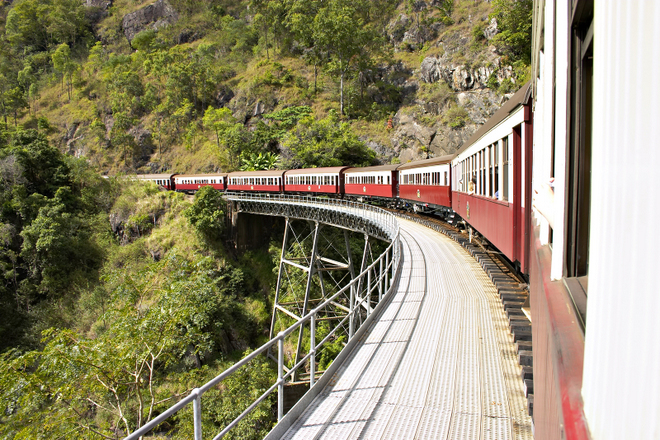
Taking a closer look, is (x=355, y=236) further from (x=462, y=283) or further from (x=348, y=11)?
(x=348, y=11)

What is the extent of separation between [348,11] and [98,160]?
126 ft

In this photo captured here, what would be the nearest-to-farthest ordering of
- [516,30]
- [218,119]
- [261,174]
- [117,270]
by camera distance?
[117,270], [261,174], [516,30], [218,119]

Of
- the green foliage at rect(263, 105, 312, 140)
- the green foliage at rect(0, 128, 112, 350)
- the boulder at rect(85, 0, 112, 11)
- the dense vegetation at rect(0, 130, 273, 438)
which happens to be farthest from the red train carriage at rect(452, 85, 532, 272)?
the boulder at rect(85, 0, 112, 11)

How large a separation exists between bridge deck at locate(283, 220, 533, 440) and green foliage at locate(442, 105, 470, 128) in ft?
109

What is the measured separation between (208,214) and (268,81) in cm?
3081

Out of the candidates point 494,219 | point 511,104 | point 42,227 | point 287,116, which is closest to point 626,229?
point 511,104

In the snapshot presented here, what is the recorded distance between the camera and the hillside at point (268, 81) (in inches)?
1587

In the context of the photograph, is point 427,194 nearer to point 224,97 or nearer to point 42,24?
point 224,97

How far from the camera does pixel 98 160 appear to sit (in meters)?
56.6

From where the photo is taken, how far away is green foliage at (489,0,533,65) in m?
36.6

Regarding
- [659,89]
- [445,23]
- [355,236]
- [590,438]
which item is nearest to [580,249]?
[590,438]

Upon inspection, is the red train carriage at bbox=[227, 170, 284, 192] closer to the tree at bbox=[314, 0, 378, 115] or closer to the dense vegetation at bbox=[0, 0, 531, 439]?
the dense vegetation at bbox=[0, 0, 531, 439]

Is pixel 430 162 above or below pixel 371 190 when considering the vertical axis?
above

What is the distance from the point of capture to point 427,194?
56.9 feet
